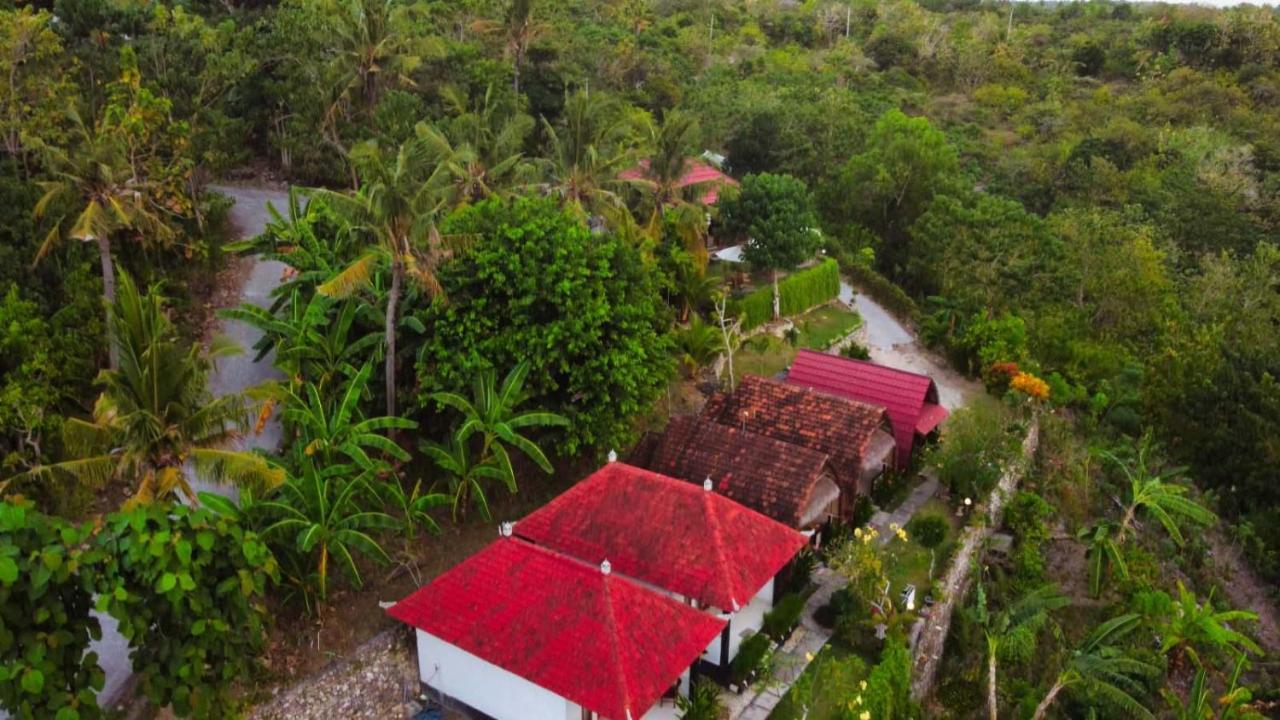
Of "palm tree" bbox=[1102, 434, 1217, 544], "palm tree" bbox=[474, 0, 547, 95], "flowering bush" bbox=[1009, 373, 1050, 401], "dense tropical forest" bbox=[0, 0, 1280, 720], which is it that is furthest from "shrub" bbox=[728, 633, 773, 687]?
"palm tree" bbox=[474, 0, 547, 95]

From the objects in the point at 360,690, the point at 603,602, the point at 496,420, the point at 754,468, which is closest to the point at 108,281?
the point at 496,420

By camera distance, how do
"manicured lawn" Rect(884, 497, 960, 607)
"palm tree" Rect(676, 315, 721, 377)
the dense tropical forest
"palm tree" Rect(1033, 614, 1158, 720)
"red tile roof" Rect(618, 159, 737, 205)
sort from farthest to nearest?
"red tile roof" Rect(618, 159, 737, 205), "palm tree" Rect(676, 315, 721, 377), "manicured lawn" Rect(884, 497, 960, 607), "palm tree" Rect(1033, 614, 1158, 720), the dense tropical forest

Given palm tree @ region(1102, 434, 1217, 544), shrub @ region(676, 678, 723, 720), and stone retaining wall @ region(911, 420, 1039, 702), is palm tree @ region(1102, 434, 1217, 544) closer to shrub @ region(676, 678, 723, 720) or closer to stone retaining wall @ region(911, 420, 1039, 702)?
stone retaining wall @ region(911, 420, 1039, 702)

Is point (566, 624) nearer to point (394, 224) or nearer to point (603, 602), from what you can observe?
point (603, 602)

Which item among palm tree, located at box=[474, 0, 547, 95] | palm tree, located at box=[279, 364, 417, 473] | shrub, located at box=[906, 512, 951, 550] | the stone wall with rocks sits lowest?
shrub, located at box=[906, 512, 951, 550]

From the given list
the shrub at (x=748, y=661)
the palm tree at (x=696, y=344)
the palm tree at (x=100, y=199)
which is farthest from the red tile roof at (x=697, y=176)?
the shrub at (x=748, y=661)
